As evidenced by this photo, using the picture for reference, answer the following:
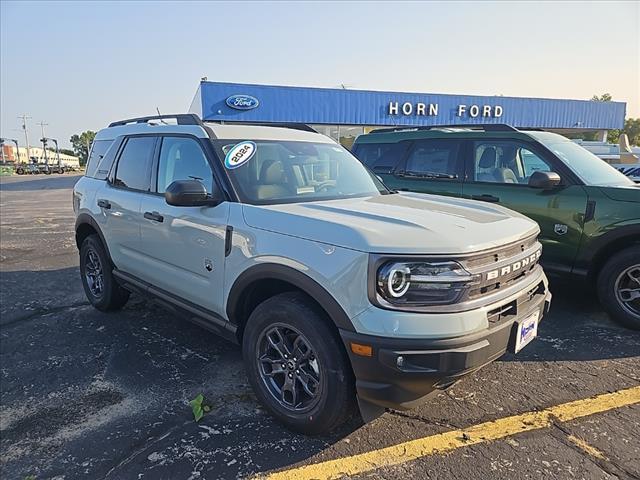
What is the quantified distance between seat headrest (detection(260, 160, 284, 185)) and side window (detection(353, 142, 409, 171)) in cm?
330

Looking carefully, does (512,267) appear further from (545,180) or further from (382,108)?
(382,108)

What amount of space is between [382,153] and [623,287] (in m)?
3.53

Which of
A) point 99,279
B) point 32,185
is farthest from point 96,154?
point 32,185

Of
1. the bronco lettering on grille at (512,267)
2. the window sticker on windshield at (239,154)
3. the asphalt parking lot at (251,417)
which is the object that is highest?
the window sticker on windshield at (239,154)

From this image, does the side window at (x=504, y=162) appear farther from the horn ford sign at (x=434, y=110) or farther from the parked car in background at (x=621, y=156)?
the horn ford sign at (x=434, y=110)

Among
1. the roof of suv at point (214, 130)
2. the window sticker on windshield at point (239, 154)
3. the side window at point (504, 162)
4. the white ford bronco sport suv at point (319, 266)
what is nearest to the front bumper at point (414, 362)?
the white ford bronco sport suv at point (319, 266)

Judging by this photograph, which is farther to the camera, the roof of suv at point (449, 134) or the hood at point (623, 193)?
the roof of suv at point (449, 134)

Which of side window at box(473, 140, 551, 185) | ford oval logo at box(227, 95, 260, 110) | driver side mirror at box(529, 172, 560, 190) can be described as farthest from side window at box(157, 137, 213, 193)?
ford oval logo at box(227, 95, 260, 110)

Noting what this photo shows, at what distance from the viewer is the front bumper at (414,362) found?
2180 millimetres

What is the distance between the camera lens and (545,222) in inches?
187

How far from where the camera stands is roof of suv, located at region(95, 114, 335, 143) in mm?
3504

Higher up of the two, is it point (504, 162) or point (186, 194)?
point (504, 162)

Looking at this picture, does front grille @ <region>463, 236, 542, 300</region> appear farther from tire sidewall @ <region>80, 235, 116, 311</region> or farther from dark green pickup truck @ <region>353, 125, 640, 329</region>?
tire sidewall @ <region>80, 235, 116, 311</region>

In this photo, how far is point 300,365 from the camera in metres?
2.69
